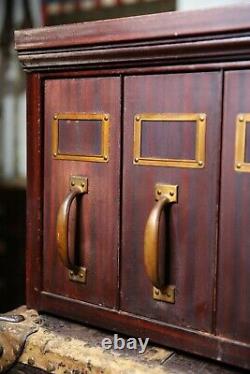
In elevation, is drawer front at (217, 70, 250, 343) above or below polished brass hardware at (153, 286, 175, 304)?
above

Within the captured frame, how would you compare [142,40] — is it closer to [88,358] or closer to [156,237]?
[156,237]

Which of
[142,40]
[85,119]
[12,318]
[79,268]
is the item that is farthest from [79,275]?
[142,40]

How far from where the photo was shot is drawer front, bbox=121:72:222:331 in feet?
2.22

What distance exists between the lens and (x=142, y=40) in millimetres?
698

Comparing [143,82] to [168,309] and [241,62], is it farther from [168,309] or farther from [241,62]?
[168,309]

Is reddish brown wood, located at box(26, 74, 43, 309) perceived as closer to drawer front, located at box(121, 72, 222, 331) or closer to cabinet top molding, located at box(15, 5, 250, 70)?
cabinet top molding, located at box(15, 5, 250, 70)

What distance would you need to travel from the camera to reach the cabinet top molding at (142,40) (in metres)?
0.63

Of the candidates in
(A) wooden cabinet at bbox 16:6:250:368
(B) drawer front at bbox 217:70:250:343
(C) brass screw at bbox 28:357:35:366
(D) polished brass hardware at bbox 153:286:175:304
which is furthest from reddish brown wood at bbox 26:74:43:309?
(B) drawer front at bbox 217:70:250:343

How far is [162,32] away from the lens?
0.68 m

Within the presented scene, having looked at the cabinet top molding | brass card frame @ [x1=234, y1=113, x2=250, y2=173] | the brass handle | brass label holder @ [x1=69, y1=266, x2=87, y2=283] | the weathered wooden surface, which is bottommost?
the weathered wooden surface

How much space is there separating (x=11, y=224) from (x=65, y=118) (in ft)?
4.12

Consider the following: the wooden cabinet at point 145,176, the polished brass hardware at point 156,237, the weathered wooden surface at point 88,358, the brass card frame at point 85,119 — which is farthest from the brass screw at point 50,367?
the brass card frame at point 85,119

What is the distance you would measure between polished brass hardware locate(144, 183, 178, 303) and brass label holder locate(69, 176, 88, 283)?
0.14 metres

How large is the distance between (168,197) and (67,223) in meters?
0.19
